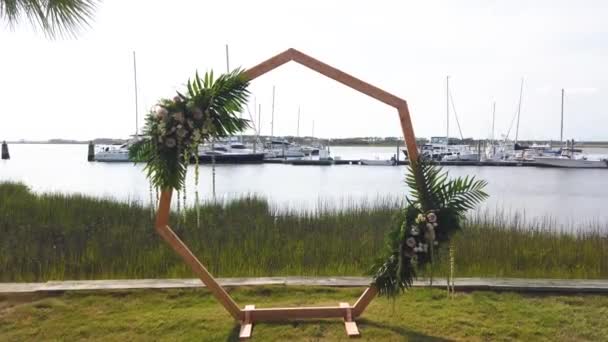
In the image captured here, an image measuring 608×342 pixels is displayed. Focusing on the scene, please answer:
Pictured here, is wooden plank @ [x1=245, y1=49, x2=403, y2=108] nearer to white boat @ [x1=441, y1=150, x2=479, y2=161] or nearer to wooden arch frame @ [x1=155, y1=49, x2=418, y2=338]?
wooden arch frame @ [x1=155, y1=49, x2=418, y2=338]

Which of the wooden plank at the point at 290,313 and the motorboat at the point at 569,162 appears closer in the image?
the wooden plank at the point at 290,313

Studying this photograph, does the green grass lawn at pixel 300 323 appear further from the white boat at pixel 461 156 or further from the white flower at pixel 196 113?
the white boat at pixel 461 156

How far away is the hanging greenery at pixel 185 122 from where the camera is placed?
4258mm

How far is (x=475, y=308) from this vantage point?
471 cm

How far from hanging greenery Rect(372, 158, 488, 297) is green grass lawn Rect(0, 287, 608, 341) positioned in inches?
16.8

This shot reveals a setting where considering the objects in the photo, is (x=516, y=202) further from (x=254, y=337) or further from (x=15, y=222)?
(x=254, y=337)

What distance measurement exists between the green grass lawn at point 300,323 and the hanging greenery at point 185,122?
1.18 metres

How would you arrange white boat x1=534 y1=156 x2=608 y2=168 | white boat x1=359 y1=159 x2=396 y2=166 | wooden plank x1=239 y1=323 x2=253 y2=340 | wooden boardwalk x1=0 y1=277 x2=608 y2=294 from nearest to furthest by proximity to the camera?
1. wooden plank x1=239 y1=323 x2=253 y2=340
2. wooden boardwalk x1=0 y1=277 x2=608 y2=294
3. white boat x1=534 y1=156 x2=608 y2=168
4. white boat x1=359 y1=159 x2=396 y2=166

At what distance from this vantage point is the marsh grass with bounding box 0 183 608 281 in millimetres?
6613

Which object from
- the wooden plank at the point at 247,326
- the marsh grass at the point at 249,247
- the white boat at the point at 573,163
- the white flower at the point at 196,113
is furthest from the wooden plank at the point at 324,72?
the white boat at the point at 573,163

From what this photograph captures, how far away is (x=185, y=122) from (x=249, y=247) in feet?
12.4

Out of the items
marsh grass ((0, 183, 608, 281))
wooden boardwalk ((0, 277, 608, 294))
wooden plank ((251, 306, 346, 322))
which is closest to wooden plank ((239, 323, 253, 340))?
wooden plank ((251, 306, 346, 322))

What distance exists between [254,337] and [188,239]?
4.60m

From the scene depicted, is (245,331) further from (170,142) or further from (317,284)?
(170,142)
